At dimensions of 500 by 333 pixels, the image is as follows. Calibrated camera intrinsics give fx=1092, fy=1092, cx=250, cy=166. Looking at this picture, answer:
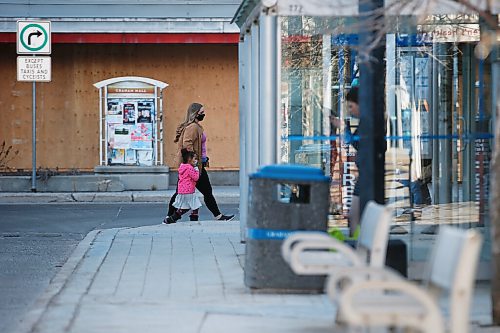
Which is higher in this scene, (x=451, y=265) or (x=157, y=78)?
(x=157, y=78)

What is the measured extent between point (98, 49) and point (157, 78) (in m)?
1.39

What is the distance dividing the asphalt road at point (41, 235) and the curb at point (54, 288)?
109 mm

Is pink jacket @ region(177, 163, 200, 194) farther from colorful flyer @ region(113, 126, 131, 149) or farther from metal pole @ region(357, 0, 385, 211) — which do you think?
colorful flyer @ region(113, 126, 131, 149)

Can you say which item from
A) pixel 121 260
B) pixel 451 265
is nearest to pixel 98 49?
pixel 121 260

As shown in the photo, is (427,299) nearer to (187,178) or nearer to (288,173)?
(288,173)

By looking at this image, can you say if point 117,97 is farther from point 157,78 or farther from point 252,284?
point 252,284

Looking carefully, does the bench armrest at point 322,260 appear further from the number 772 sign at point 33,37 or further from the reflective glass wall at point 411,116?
the number 772 sign at point 33,37

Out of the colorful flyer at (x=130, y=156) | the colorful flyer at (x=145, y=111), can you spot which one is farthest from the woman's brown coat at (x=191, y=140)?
the colorful flyer at (x=145, y=111)

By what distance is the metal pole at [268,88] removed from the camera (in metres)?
9.63

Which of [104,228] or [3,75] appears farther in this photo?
[3,75]

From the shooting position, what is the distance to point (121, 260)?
1140 cm

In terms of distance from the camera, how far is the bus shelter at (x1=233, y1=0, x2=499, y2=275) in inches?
415

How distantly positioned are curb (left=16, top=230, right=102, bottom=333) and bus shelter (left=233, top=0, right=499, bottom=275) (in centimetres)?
197

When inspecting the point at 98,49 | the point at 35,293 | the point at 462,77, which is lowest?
the point at 35,293
